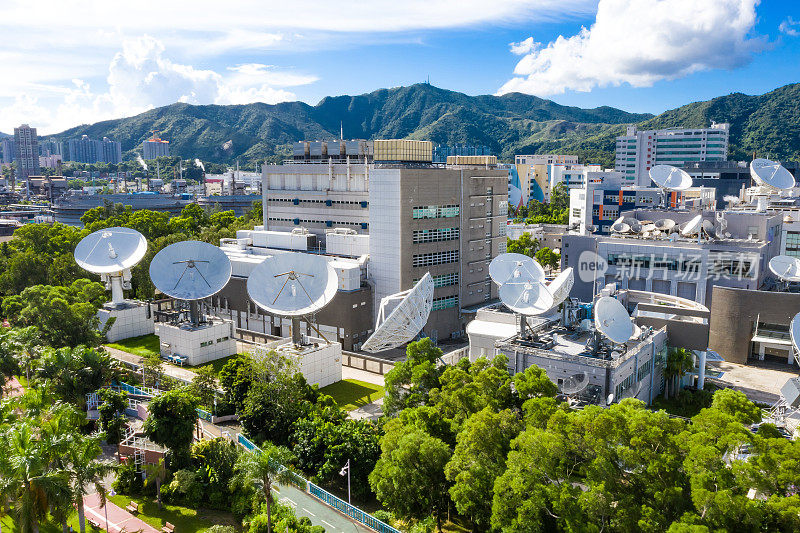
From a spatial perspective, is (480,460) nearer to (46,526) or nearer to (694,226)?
(46,526)

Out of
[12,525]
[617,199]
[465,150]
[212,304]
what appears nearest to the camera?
[12,525]

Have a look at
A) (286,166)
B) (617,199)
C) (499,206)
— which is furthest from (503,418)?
(617,199)

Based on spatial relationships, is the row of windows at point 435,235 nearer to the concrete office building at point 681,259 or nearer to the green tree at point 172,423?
the concrete office building at point 681,259

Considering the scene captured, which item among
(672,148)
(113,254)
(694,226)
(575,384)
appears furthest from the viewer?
(672,148)

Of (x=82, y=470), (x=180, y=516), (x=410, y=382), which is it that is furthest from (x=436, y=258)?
(x=82, y=470)

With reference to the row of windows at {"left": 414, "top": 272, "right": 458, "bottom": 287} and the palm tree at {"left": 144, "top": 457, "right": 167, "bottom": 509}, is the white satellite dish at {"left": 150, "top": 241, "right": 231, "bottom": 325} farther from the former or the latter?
the row of windows at {"left": 414, "top": 272, "right": 458, "bottom": 287}

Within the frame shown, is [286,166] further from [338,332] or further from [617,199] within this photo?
[617,199]

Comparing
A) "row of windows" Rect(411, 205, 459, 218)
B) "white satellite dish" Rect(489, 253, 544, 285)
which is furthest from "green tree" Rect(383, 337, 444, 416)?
"row of windows" Rect(411, 205, 459, 218)
